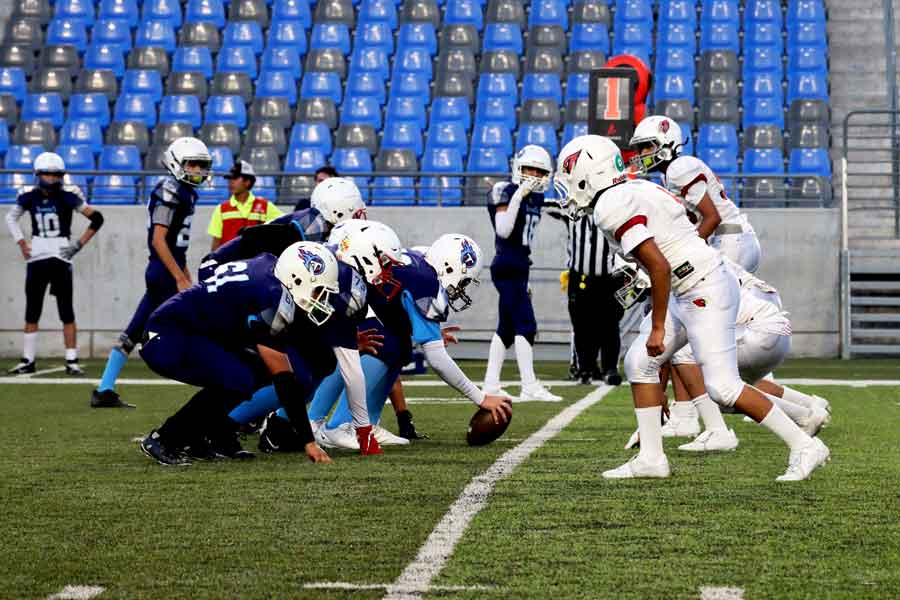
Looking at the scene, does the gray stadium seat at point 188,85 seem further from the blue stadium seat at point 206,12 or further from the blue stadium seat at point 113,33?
the blue stadium seat at point 206,12

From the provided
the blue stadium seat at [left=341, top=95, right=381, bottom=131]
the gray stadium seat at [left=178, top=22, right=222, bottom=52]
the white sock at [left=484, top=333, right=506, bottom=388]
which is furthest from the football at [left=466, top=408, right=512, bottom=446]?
the gray stadium seat at [left=178, top=22, right=222, bottom=52]

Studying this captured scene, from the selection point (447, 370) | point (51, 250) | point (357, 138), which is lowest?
point (447, 370)

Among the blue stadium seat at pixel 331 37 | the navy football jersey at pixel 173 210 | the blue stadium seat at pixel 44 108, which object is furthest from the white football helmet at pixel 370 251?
the blue stadium seat at pixel 331 37

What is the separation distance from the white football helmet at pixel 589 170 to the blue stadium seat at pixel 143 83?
1347 cm

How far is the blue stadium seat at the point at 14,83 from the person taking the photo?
62.4ft

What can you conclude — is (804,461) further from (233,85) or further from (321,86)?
(233,85)

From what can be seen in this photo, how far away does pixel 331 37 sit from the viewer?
19531mm

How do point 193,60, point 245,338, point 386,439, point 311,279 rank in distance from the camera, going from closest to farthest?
point 311,279 < point 245,338 < point 386,439 < point 193,60

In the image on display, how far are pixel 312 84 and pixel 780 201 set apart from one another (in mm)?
6181

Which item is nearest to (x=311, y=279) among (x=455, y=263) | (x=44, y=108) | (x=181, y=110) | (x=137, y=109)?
(x=455, y=263)

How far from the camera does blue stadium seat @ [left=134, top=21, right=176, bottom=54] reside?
769 inches

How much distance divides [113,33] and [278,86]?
8.35 ft

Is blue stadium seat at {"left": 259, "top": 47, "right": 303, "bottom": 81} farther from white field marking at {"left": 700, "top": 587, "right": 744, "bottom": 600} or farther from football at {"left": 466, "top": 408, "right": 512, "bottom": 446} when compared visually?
white field marking at {"left": 700, "top": 587, "right": 744, "bottom": 600}

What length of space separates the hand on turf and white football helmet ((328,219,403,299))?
28.6 inches
